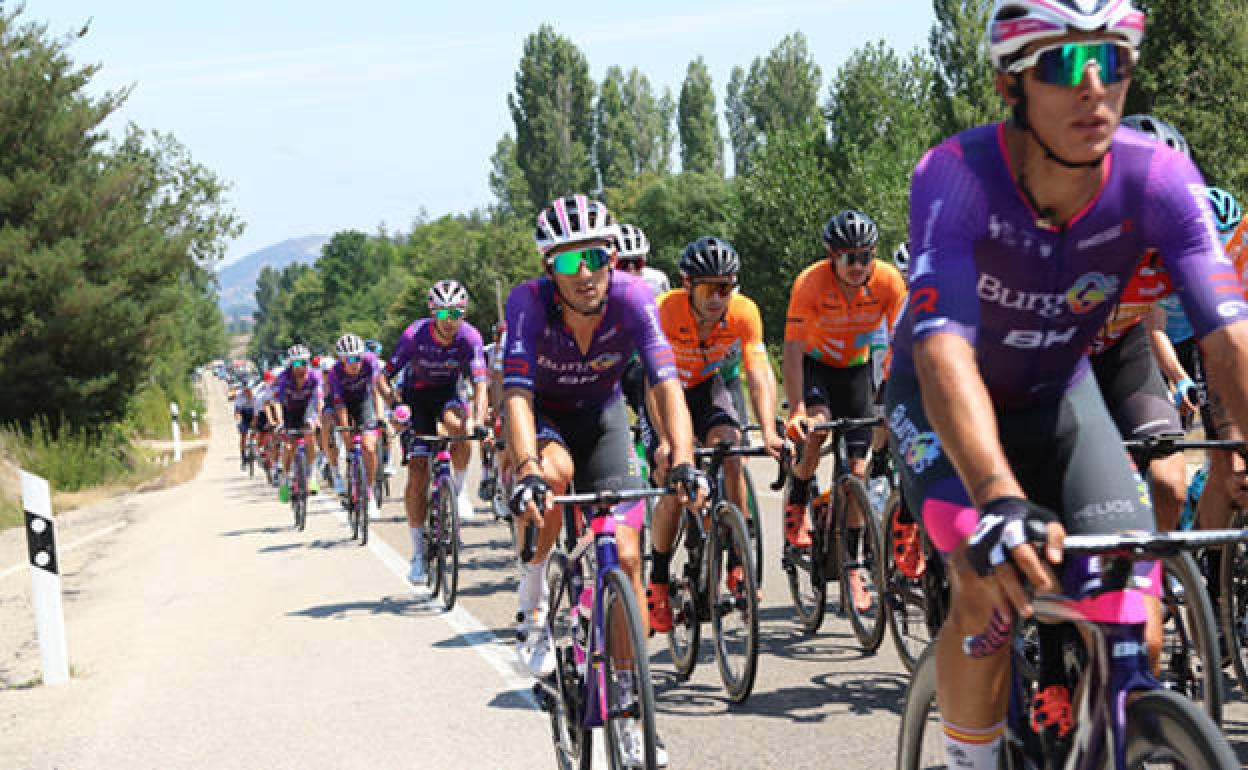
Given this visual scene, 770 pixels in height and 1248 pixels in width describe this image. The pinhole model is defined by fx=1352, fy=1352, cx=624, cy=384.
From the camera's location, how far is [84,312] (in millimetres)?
30016

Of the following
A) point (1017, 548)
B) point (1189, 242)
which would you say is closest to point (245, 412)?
point (1189, 242)

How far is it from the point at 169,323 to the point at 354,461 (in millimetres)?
20239

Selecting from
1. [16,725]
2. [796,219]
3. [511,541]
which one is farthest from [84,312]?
[796,219]

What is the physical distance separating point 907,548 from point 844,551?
78 centimetres


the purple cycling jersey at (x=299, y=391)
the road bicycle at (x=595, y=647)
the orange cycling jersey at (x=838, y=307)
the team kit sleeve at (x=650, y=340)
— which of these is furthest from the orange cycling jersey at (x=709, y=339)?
the purple cycling jersey at (x=299, y=391)

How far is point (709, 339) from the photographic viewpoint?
7855mm

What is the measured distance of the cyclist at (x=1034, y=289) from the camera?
9.16 ft

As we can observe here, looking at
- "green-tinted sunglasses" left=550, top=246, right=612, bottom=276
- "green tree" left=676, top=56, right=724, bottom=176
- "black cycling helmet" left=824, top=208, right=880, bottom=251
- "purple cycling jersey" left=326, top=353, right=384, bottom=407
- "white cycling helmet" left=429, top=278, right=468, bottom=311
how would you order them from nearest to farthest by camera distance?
1. "green-tinted sunglasses" left=550, top=246, right=612, bottom=276
2. "black cycling helmet" left=824, top=208, right=880, bottom=251
3. "white cycling helmet" left=429, top=278, right=468, bottom=311
4. "purple cycling jersey" left=326, top=353, right=384, bottom=407
5. "green tree" left=676, top=56, right=724, bottom=176

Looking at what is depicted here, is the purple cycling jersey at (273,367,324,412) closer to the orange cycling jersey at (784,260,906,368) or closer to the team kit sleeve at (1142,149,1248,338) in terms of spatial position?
the orange cycling jersey at (784,260,906,368)

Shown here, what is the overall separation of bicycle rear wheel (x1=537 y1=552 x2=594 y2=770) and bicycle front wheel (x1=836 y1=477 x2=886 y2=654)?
7.23ft

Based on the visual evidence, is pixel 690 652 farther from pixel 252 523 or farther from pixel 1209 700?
pixel 252 523

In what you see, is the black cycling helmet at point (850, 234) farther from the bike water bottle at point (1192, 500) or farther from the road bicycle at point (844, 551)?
the bike water bottle at point (1192, 500)

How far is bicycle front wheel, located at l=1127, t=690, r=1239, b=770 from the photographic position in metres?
2.29

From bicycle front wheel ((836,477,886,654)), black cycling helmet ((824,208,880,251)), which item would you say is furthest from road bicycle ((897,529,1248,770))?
black cycling helmet ((824,208,880,251))
